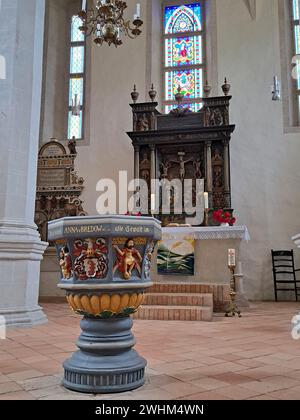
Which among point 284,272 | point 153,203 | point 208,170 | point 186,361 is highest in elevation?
point 208,170

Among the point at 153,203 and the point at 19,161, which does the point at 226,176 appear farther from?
the point at 19,161

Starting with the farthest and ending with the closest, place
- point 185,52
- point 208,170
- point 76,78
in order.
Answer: point 76,78
point 185,52
point 208,170

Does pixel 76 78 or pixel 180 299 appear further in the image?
pixel 76 78

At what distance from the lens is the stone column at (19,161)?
446 cm

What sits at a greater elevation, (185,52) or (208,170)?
(185,52)

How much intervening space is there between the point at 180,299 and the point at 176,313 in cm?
41

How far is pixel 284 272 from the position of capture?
820 centimetres

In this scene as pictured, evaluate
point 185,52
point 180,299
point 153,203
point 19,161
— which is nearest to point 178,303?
point 180,299

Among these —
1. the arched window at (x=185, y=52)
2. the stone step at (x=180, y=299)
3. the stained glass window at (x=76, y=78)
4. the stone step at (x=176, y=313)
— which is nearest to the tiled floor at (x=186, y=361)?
the stone step at (x=176, y=313)

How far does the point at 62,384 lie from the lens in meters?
2.04

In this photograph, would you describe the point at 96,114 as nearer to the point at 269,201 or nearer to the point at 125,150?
the point at 125,150

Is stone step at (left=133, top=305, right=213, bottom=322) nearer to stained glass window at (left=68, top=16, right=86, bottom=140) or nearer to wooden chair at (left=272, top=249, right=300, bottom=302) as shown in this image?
wooden chair at (left=272, top=249, right=300, bottom=302)

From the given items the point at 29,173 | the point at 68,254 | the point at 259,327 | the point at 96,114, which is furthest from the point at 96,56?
the point at 68,254

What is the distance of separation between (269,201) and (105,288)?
7354 millimetres
